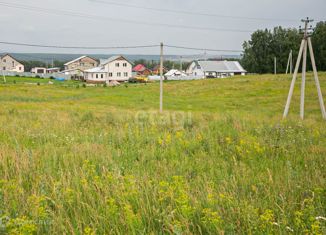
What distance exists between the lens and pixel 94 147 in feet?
17.5

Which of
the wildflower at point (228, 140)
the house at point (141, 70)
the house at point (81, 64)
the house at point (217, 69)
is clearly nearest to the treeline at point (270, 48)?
the house at point (217, 69)

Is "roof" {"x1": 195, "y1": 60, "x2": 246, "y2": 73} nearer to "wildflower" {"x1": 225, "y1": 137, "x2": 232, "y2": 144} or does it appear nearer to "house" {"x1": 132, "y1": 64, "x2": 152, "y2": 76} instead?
Answer: "house" {"x1": 132, "y1": 64, "x2": 152, "y2": 76}

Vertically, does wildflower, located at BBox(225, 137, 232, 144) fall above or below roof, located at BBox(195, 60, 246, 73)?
below

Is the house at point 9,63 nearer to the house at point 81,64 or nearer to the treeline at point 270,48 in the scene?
the house at point 81,64

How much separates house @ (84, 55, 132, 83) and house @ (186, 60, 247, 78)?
23360 millimetres

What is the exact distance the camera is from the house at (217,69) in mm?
89125

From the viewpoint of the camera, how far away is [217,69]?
91.0 m

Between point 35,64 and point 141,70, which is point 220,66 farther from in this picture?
point 35,64

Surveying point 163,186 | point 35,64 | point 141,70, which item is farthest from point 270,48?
point 35,64

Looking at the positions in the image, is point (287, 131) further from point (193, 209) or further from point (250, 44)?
point (250, 44)

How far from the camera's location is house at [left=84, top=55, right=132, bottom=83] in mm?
79812

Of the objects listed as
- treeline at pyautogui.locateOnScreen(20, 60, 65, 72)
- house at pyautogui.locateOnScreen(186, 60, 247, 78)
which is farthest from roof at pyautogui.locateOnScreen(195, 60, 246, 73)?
treeline at pyautogui.locateOnScreen(20, 60, 65, 72)

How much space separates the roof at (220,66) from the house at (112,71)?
Result: 24323 millimetres

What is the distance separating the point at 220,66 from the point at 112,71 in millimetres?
34534
